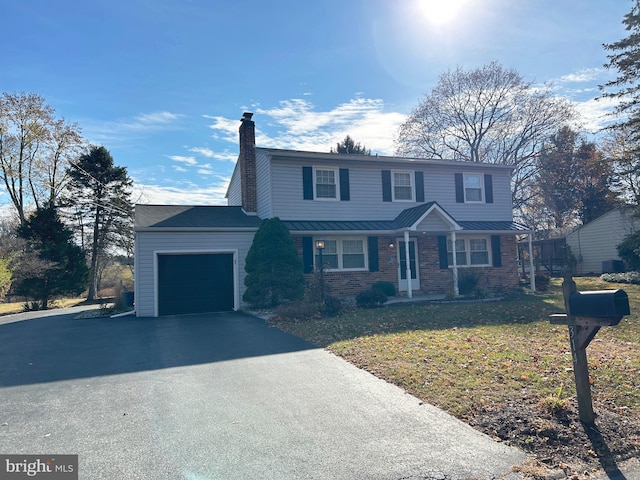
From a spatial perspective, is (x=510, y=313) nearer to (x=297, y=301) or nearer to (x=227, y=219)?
(x=297, y=301)

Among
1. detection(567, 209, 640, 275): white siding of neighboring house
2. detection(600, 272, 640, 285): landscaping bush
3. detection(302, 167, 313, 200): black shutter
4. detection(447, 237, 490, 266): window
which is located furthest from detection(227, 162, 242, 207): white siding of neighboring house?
detection(567, 209, 640, 275): white siding of neighboring house

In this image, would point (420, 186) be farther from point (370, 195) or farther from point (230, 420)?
point (230, 420)

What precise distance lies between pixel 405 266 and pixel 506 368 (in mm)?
11677

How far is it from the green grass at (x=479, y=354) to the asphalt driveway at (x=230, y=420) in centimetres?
49

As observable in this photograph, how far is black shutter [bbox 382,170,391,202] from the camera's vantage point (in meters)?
17.7

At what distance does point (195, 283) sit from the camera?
14945mm

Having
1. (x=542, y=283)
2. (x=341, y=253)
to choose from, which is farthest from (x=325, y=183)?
(x=542, y=283)

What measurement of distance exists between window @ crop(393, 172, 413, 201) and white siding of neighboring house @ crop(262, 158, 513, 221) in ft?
0.89

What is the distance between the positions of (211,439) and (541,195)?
120ft

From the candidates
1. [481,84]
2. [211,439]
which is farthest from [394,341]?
[481,84]

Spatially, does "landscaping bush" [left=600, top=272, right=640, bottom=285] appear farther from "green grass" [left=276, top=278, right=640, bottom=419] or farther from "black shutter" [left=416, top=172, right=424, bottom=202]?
"black shutter" [left=416, top=172, right=424, bottom=202]

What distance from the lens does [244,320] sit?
1239 cm

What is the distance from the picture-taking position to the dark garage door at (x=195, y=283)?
47.6ft

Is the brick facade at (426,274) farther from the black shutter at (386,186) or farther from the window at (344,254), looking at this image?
the black shutter at (386,186)
